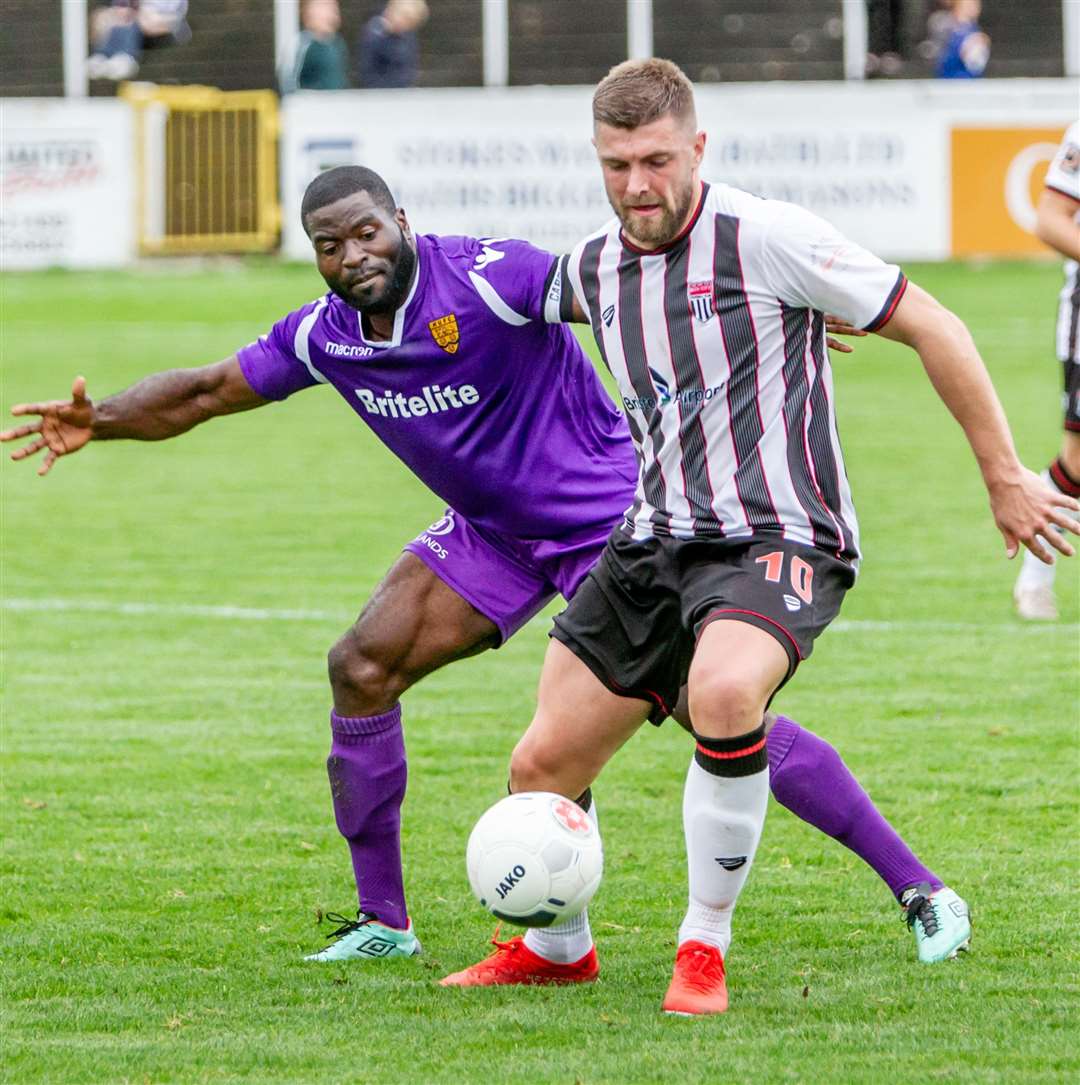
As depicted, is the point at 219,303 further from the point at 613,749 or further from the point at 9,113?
A: the point at 613,749

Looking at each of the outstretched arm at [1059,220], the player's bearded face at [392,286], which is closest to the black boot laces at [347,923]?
the player's bearded face at [392,286]

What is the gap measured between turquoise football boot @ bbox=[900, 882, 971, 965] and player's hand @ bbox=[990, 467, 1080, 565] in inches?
39.9

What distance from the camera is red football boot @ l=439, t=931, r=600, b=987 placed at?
4977 millimetres

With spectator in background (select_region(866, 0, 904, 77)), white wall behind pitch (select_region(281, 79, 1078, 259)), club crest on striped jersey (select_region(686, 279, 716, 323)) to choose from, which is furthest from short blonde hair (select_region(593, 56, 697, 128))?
spectator in background (select_region(866, 0, 904, 77))

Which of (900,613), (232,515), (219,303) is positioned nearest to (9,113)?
(219,303)

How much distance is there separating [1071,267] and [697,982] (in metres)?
5.09

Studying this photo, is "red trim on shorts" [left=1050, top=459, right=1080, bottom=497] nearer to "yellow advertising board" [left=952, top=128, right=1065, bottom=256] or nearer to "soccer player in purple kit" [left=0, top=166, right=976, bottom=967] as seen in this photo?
"soccer player in purple kit" [left=0, top=166, right=976, bottom=967]

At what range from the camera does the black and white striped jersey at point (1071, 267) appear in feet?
27.0

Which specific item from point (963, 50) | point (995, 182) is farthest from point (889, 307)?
point (963, 50)

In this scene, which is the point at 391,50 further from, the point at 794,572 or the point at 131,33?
the point at 794,572

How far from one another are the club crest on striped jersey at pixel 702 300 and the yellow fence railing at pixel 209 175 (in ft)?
64.4

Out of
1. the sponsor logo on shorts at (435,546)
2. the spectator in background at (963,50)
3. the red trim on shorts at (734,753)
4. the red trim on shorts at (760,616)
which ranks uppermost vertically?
the spectator in background at (963,50)

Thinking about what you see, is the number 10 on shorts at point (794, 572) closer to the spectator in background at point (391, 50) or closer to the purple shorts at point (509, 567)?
the purple shorts at point (509, 567)

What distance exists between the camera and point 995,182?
20844mm
